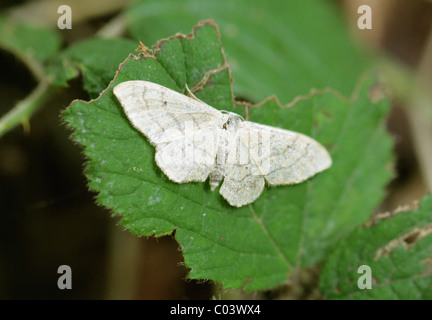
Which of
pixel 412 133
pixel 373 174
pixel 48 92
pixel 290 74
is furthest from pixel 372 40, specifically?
pixel 48 92

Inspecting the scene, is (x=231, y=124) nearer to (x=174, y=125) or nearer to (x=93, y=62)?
(x=174, y=125)

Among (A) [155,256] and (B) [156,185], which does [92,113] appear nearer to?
(B) [156,185]

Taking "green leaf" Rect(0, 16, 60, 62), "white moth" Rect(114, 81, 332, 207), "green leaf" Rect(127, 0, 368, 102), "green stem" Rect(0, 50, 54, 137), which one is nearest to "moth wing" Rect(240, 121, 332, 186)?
"white moth" Rect(114, 81, 332, 207)

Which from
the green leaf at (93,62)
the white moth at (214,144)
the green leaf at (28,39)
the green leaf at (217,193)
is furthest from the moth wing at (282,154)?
the green leaf at (28,39)

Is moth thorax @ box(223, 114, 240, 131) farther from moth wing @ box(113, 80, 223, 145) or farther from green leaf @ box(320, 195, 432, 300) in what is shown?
Result: green leaf @ box(320, 195, 432, 300)

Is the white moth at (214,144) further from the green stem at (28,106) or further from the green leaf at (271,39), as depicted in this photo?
the green leaf at (271,39)
